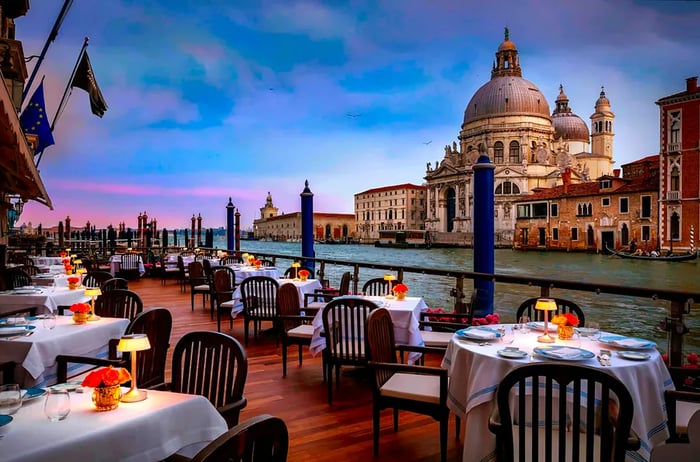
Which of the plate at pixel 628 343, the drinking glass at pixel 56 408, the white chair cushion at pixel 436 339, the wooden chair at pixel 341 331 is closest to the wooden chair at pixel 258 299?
the wooden chair at pixel 341 331

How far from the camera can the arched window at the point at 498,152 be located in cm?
7400

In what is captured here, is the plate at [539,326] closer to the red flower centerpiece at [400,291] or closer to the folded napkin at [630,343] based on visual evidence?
the folded napkin at [630,343]

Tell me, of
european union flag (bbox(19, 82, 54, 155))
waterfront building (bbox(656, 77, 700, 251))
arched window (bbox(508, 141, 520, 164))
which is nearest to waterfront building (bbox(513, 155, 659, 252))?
waterfront building (bbox(656, 77, 700, 251))

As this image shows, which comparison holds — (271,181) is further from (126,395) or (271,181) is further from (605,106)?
(605,106)

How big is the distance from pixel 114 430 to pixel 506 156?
7735 centimetres

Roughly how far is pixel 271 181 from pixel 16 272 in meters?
35.4

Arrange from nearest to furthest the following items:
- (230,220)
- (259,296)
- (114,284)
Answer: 1. (114,284)
2. (259,296)
3. (230,220)

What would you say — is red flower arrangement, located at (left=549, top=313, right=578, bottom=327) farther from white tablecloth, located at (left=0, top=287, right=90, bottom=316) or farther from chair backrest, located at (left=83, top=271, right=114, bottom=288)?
chair backrest, located at (left=83, top=271, right=114, bottom=288)

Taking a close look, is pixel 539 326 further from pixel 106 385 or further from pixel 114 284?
pixel 114 284

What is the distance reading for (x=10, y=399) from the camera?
1.97 m

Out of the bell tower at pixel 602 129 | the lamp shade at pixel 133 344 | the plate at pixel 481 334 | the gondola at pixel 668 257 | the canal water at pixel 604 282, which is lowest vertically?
the canal water at pixel 604 282

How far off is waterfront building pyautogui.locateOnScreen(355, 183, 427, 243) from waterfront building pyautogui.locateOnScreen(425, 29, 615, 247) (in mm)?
11877

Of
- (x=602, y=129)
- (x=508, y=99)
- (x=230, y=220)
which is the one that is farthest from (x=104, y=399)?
(x=602, y=129)

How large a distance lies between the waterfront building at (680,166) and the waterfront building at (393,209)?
2117 inches
